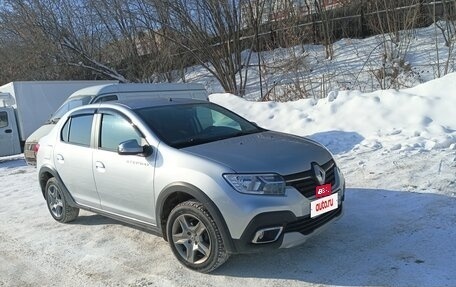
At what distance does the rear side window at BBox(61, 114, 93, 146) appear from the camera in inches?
206

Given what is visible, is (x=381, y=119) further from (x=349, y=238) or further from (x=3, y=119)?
(x=3, y=119)

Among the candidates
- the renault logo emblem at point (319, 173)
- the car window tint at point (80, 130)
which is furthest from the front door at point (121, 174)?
the renault logo emblem at point (319, 173)

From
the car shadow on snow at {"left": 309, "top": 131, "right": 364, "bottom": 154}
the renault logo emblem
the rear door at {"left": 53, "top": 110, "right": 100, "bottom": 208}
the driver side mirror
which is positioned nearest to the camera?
the renault logo emblem

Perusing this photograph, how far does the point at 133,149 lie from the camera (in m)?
4.23

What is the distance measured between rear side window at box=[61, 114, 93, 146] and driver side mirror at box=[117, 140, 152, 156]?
1.05 meters

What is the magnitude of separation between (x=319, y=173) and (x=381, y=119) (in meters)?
5.34

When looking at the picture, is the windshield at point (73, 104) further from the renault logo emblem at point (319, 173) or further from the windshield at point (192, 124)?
the renault logo emblem at point (319, 173)

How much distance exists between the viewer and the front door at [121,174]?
14.1 ft

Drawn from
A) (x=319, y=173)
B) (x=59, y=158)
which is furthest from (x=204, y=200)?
(x=59, y=158)

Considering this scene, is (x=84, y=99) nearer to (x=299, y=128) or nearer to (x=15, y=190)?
(x=15, y=190)

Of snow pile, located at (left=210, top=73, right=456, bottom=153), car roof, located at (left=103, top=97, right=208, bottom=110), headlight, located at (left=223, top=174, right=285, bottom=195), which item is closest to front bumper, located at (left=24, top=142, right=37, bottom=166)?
snow pile, located at (left=210, top=73, right=456, bottom=153)

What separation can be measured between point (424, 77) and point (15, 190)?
1138 centimetres

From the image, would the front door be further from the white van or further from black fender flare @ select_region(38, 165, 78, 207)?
the white van

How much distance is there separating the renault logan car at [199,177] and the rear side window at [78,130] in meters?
0.02
